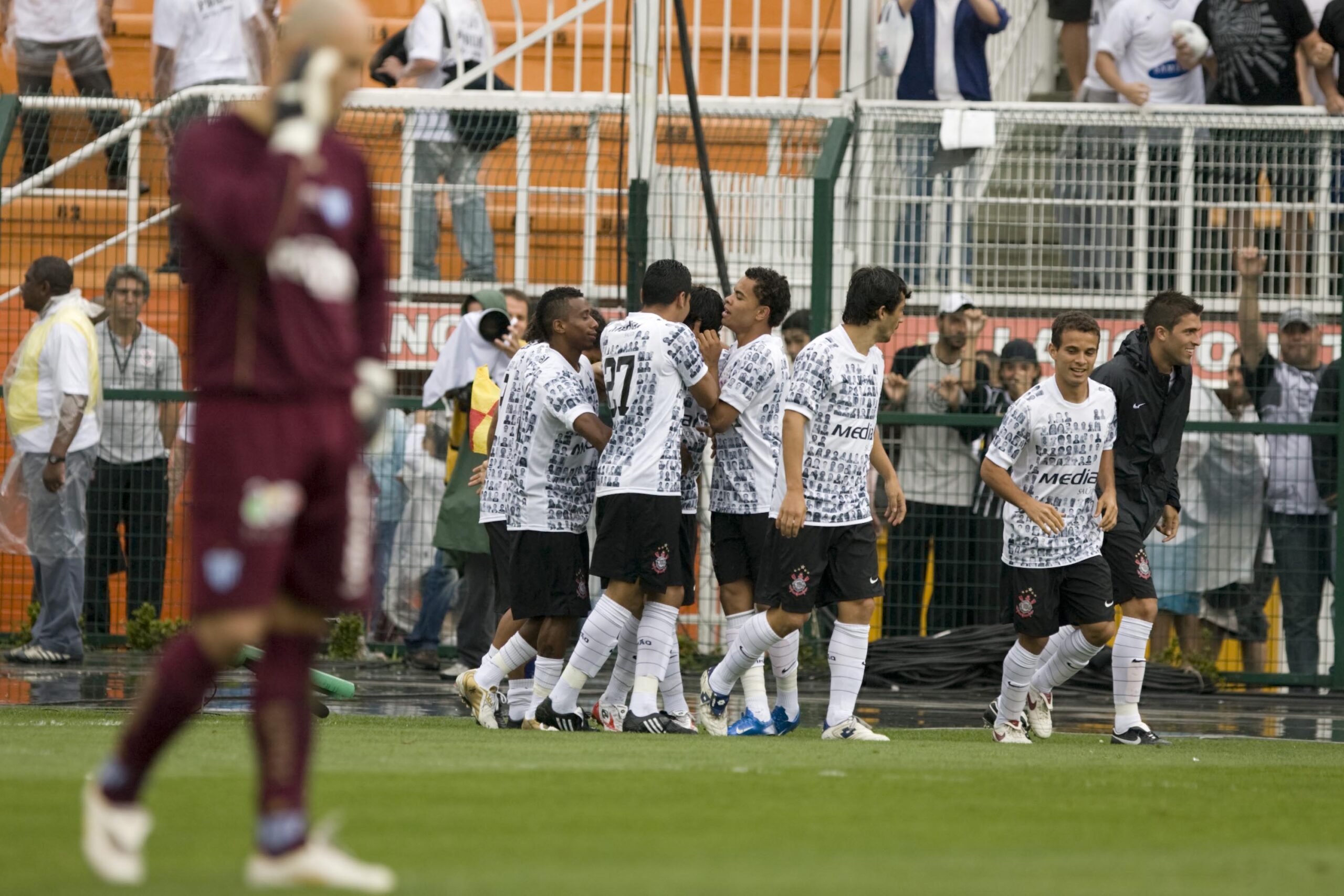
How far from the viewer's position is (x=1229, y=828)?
5.80 m

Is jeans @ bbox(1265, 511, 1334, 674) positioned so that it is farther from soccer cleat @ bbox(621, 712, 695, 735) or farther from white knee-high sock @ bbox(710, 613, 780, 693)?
soccer cleat @ bbox(621, 712, 695, 735)

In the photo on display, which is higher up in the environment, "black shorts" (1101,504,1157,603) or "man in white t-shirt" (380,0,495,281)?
"man in white t-shirt" (380,0,495,281)

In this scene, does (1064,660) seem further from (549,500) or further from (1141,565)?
(549,500)

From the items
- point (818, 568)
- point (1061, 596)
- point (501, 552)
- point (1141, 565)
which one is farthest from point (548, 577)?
point (1141, 565)

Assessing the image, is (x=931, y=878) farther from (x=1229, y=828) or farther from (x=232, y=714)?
(x=232, y=714)

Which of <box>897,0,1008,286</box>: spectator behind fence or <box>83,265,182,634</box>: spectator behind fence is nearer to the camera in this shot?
<box>83,265,182,634</box>: spectator behind fence

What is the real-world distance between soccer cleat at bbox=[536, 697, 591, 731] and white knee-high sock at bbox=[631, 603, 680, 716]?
30 centimetres

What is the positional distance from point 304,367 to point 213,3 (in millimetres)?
12193

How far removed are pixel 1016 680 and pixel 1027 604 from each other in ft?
1.31

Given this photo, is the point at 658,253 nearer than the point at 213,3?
Yes

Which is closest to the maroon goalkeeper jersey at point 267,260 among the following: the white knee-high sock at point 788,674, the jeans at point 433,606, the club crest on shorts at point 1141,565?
the white knee-high sock at point 788,674

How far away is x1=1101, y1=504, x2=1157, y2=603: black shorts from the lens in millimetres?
9445

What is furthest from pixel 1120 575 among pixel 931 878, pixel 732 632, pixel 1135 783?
pixel 931 878

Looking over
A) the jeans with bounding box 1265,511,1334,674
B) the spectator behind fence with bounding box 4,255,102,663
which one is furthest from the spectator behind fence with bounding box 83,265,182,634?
the jeans with bounding box 1265,511,1334,674
